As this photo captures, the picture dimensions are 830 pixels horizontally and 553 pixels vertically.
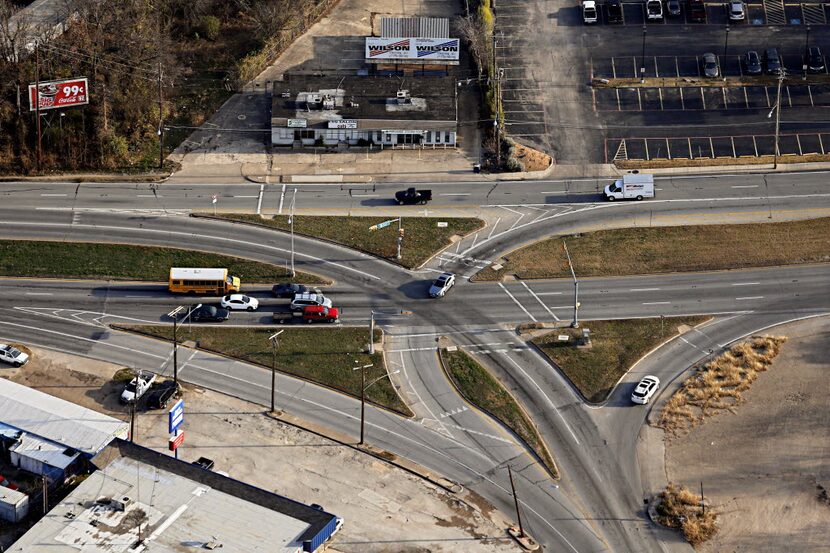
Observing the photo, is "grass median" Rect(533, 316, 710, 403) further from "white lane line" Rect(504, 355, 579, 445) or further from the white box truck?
the white box truck

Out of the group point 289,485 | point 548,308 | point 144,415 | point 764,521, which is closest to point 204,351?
point 144,415

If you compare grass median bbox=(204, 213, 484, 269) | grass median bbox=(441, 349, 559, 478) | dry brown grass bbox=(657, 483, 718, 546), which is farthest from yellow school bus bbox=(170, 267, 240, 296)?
dry brown grass bbox=(657, 483, 718, 546)

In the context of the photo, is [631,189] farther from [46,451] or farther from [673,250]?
[46,451]

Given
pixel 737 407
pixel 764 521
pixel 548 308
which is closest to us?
pixel 764 521

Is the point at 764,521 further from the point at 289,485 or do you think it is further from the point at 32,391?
the point at 32,391

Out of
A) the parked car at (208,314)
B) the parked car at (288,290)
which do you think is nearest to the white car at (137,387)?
the parked car at (208,314)

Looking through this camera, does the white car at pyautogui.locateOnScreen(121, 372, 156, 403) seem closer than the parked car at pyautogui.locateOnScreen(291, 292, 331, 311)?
Yes

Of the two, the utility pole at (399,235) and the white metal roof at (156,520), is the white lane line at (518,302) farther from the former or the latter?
the white metal roof at (156,520)
